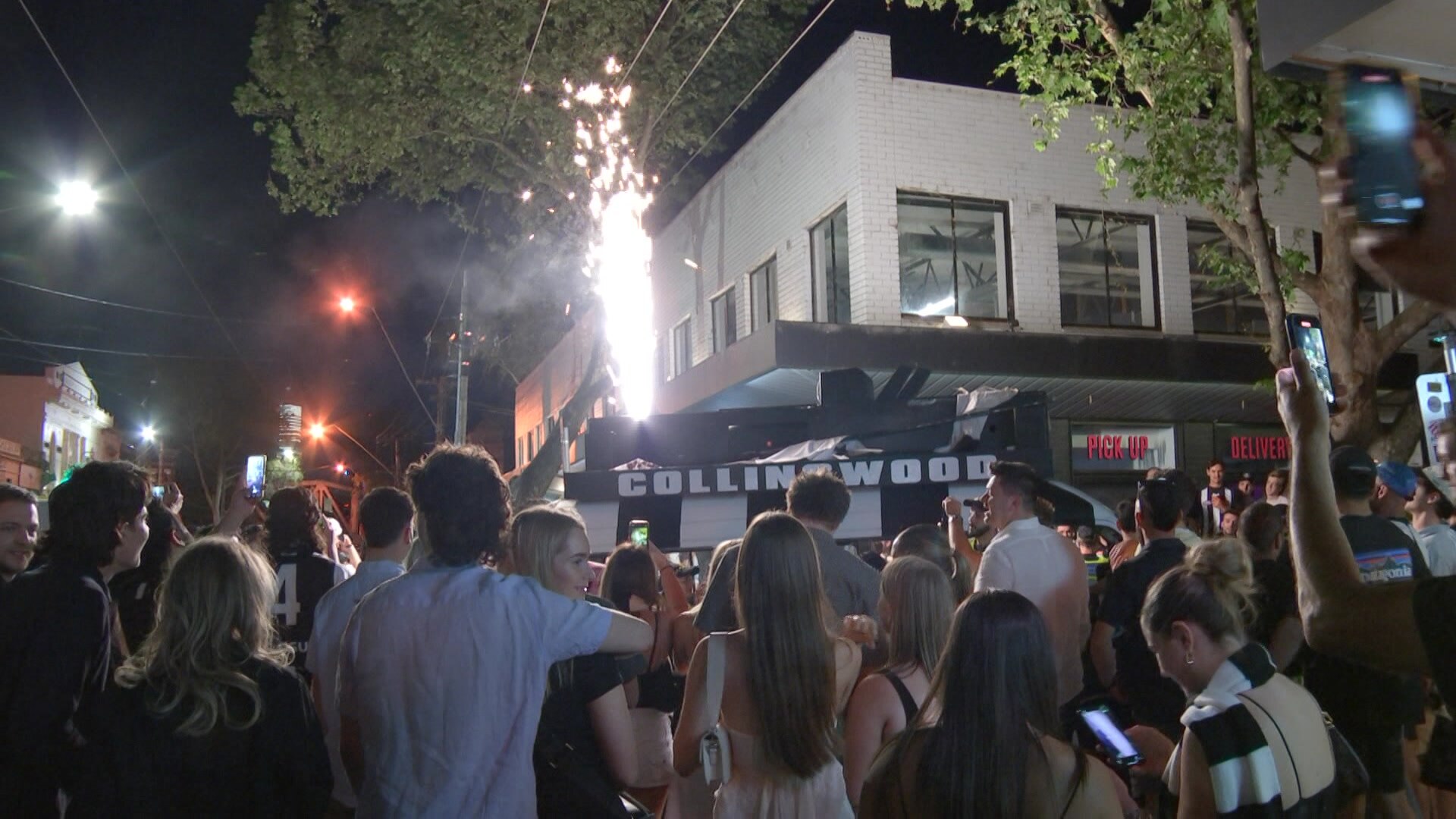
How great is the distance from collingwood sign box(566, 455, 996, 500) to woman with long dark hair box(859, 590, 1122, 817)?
21.9ft

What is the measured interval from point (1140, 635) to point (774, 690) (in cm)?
269

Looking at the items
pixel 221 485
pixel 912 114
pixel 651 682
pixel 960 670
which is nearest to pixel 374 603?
pixel 960 670

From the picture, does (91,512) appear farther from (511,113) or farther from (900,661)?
(511,113)

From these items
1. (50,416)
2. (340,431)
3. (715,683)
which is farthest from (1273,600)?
(340,431)

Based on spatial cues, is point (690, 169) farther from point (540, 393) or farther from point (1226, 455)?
point (540, 393)

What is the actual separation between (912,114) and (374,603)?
14.6 m

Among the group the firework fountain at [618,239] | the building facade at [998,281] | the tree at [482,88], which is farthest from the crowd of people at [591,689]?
the tree at [482,88]

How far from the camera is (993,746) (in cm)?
272

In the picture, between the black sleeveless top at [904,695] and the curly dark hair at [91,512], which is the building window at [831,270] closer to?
the black sleeveless top at [904,695]

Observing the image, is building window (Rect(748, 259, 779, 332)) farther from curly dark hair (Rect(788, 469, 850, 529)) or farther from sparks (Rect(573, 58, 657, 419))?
curly dark hair (Rect(788, 469, 850, 529))

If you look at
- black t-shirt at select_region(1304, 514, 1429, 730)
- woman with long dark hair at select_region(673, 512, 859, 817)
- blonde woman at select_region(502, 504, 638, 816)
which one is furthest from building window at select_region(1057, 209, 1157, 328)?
blonde woman at select_region(502, 504, 638, 816)

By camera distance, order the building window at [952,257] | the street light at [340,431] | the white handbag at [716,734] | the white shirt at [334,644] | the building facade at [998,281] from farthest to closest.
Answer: the street light at [340,431]
the building window at [952,257]
the building facade at [998,281]
the white shirt at [334,644]
the white handbag at [716,734]

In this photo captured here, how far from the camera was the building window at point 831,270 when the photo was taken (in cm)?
1738

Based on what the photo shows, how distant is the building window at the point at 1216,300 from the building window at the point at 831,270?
569 cm
